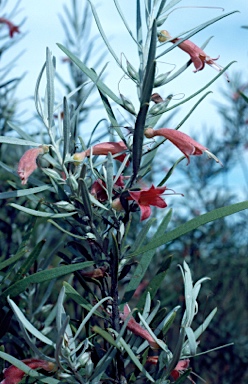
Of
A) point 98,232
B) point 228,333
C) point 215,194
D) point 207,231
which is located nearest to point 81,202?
point 98,232

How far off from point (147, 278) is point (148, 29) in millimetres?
1382

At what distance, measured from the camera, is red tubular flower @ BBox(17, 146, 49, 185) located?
0.58 m

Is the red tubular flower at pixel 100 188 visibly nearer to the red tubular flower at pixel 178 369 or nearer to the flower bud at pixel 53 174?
the flower bud at pixel 53 174

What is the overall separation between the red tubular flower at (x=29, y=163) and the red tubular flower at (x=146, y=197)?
11 cm

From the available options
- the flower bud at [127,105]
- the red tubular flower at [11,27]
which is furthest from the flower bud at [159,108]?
the red tubular flower at [11,27]

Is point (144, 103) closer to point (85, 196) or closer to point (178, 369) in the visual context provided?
point (85, 196)

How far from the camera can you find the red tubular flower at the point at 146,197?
557 mm

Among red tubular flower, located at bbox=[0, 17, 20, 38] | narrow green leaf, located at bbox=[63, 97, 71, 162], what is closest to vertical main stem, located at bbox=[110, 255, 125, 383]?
narrow green leaf, located at bbox=[63, 97, 71, 162]

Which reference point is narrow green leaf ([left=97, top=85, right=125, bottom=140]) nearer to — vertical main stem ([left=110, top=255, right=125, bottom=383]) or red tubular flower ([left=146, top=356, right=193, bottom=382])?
vertical main stem ([left=110, top=255, right=125, bottom=383])

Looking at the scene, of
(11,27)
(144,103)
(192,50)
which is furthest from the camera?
(11,27)

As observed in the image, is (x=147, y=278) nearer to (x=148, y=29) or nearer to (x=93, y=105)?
(x=93, y=105)

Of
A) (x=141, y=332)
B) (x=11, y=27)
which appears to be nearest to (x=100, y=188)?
(x=141, y=332)

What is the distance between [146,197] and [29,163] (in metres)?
0.13

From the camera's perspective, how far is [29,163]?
59 centimetres
